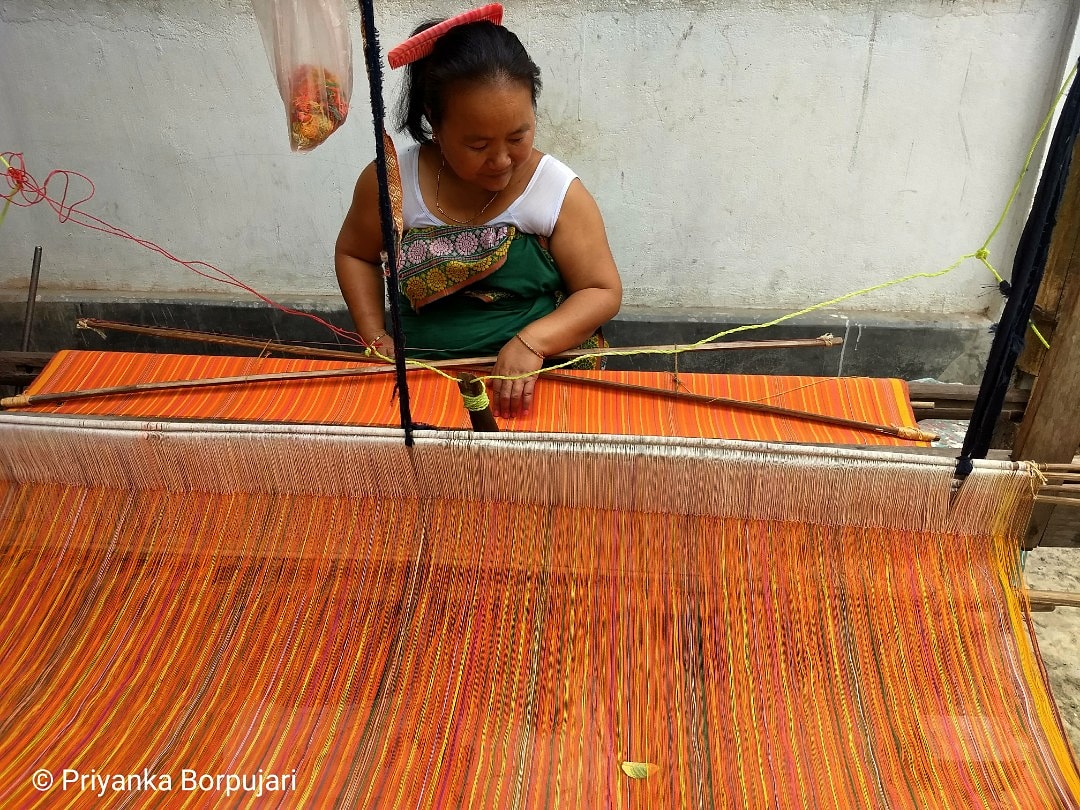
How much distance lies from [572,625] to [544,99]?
232 cm

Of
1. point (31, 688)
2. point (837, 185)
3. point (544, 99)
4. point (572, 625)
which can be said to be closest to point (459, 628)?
point (572, 625)

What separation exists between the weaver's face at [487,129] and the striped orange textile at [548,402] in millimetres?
490

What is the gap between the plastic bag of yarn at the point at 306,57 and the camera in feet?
4.72

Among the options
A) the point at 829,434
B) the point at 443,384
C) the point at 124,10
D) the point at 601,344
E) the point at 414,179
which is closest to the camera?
the point at 829,434

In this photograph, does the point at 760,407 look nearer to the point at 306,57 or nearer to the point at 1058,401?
the point at 1058,401

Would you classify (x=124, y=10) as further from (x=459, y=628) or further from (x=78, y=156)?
(x=459, y=628)

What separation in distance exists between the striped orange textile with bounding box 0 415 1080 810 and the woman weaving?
0.49 metres

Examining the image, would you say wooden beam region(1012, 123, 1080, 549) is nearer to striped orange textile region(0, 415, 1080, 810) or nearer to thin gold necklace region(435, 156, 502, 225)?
striped orange textile region(0, 415, 1080, 810)

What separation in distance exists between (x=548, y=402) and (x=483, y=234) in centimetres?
48

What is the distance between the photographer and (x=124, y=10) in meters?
2.73

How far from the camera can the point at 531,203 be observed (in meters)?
1.74

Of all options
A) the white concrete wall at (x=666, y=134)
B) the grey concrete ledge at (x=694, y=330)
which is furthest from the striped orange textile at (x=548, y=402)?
the white concrete wall at (x=666, y=134)

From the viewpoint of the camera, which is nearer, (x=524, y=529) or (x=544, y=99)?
(x=524, y=529)

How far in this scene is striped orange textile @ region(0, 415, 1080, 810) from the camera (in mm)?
927
